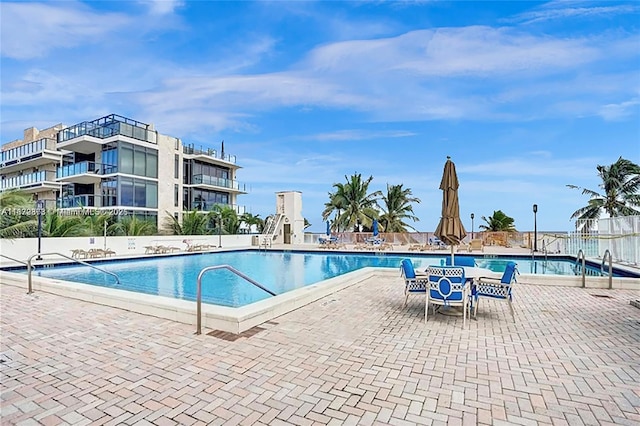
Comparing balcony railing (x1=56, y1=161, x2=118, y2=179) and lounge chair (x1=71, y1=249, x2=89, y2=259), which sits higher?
balcony railing (x1=56, y1=161, x2=118, y2=179)

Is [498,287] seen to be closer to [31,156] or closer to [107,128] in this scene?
[107,128]

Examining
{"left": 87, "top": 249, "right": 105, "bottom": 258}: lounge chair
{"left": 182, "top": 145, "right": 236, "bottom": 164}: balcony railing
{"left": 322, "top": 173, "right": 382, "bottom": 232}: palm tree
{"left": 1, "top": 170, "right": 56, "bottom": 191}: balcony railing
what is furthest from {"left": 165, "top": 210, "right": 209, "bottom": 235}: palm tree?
{"left": 1, "top": 170, "right": 56, "bottom": 191}: balcony railing

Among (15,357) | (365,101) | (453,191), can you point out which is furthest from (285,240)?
(15,357)

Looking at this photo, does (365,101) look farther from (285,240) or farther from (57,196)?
(57,196)

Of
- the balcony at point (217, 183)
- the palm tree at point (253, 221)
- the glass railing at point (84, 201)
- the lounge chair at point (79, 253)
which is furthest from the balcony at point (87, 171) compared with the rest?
the lounge chair at point (79, 253)

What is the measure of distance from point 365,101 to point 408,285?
603 inches

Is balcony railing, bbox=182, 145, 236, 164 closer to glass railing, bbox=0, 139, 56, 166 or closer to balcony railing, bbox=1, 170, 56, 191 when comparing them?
balcony railing, bbox=1, 170, 56, 191

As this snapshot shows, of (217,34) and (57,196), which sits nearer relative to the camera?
(217,34)

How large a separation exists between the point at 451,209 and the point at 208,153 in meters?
28.7

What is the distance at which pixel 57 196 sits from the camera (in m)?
28.3

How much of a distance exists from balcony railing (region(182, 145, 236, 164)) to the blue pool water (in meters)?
13.8

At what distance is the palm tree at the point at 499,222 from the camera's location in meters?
28.3

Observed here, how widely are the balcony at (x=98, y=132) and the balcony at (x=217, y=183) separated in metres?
5.55

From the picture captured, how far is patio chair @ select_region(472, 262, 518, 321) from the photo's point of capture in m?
5.35
